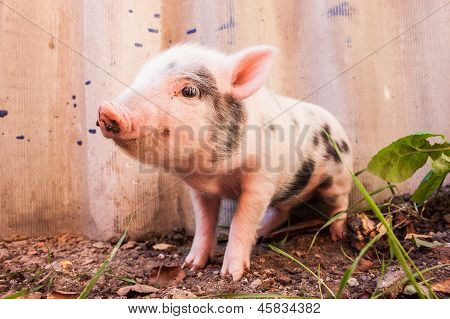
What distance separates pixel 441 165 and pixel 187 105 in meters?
1.10

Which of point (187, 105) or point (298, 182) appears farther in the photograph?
point (298, 182)

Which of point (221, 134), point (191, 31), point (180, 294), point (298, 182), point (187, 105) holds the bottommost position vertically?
point (180, 294)

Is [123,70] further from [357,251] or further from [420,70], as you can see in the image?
[420,70]

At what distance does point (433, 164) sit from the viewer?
1733 millimetres

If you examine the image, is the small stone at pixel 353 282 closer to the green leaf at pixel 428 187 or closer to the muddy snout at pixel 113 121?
the green leaf at pixel 428 187

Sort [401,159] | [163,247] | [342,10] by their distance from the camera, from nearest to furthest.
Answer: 1. [401,159]
2. [163,247]
3. [342,10]

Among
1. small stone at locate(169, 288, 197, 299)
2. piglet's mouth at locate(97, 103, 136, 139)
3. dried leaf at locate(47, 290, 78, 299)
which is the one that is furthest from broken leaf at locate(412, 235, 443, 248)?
dried leaf at locate(47, 290, 78, 299)

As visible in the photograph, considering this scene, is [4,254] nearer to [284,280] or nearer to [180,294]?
[180,294]

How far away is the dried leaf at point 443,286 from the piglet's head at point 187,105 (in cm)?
85

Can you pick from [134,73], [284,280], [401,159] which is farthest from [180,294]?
[134,73]

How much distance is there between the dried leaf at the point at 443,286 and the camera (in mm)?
1273

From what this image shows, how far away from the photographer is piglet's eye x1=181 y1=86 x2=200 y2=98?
1.55 m

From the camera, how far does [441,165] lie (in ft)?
5.67
